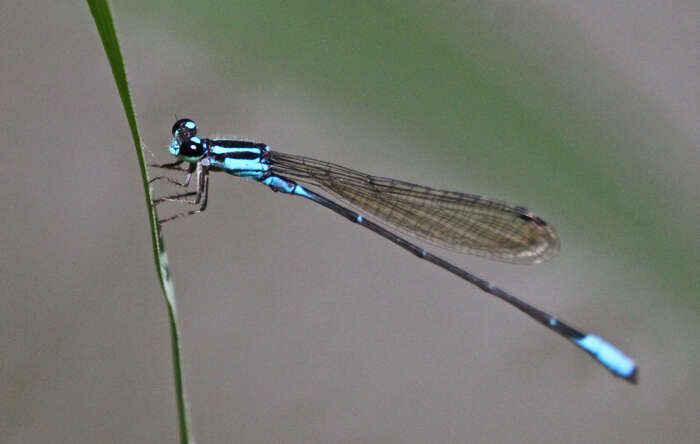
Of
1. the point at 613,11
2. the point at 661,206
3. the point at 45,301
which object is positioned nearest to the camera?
the point at 661,206

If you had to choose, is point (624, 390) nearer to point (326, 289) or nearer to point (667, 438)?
point (667, 438)

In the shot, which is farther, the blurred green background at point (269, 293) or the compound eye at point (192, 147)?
the blurred green background at point (269, 293)

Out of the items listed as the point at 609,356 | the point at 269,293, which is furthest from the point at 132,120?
the point at 269,293

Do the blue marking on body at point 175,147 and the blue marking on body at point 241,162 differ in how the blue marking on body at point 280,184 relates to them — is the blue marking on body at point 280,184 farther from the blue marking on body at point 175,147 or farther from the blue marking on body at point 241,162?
the blue marking on body at point 175,147

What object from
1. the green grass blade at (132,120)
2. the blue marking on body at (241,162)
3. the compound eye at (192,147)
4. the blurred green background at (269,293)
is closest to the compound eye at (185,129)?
the compound eye at (192,147)

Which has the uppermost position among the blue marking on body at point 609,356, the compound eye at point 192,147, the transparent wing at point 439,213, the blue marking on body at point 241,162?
the blue marking on body at point 241,162

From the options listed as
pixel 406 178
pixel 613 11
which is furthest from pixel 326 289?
pixel 613 11

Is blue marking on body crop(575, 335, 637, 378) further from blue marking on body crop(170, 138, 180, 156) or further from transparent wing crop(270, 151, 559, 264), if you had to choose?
blue marking on body crop(170, 138, 180, 156)
